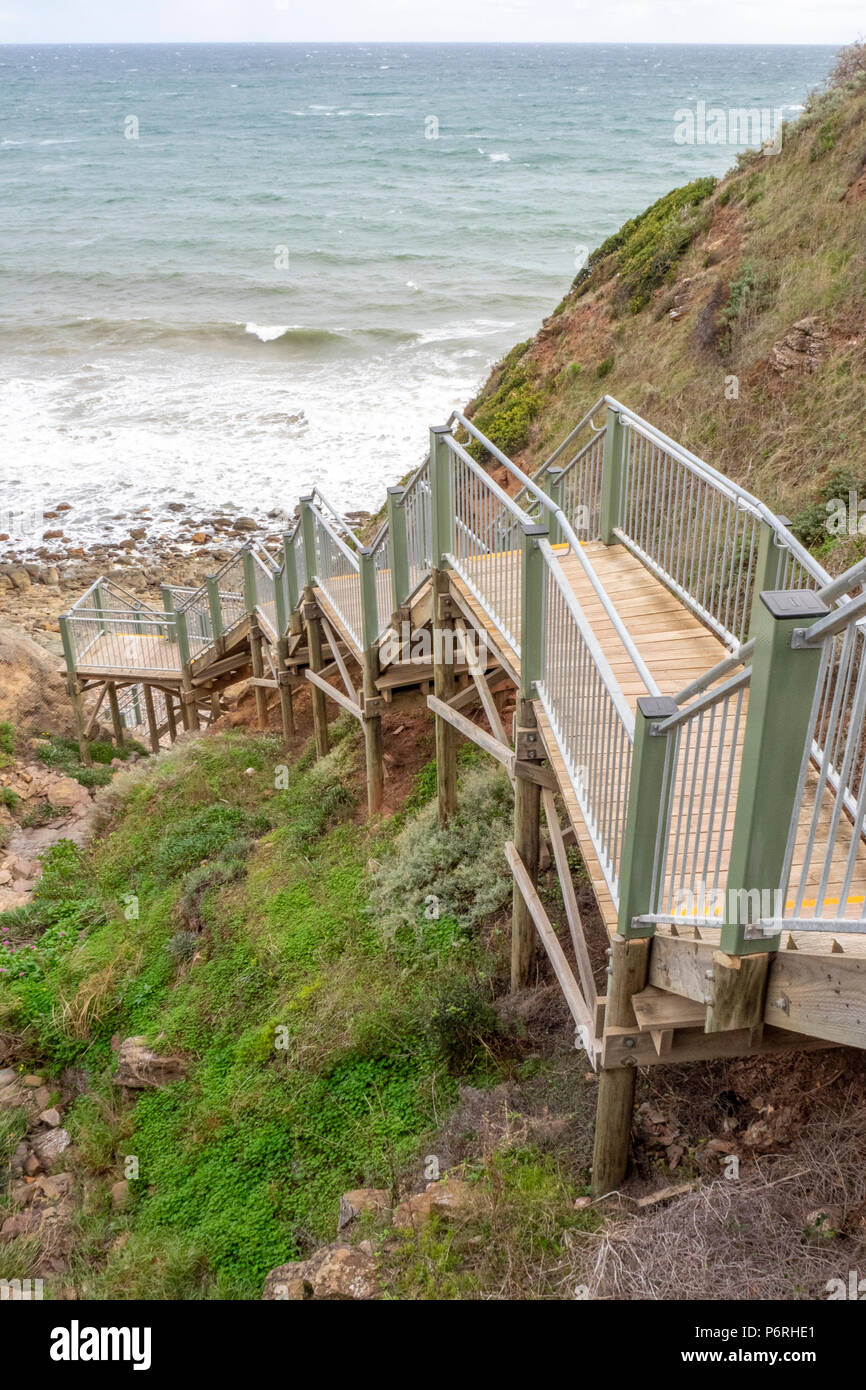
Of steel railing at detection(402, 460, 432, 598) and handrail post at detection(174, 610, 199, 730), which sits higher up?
steel railing at detection(402, 460, 432, 598)

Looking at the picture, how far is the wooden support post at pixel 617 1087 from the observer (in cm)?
482

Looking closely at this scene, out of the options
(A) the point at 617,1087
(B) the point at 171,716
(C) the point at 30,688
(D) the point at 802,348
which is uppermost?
(D) the point at 802,348

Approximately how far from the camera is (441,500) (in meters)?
8.82

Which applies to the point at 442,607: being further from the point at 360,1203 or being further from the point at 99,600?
the point at 99,600

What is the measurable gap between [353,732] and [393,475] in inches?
755

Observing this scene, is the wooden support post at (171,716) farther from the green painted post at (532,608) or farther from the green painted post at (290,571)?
the green painted post at (532,608)

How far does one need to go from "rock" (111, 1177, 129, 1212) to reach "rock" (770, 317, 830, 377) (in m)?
12.5

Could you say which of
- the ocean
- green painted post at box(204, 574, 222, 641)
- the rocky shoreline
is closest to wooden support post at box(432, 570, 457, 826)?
green painted post at box(204, 574, 222, 641)

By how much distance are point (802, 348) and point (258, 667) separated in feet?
34.0

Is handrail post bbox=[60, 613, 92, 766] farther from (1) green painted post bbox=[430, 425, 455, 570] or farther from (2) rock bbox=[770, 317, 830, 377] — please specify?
(2) rock bbox=[770, 317, 830, 377]

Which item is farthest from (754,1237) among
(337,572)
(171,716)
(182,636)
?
(171,716)

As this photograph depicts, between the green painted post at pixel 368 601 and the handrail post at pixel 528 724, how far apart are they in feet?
12.7

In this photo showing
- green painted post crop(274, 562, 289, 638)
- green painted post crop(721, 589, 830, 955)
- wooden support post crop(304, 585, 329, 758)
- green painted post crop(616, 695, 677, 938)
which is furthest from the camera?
green painted post crop(274, 562, 289, 638)

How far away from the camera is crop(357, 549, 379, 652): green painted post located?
35.2ft
